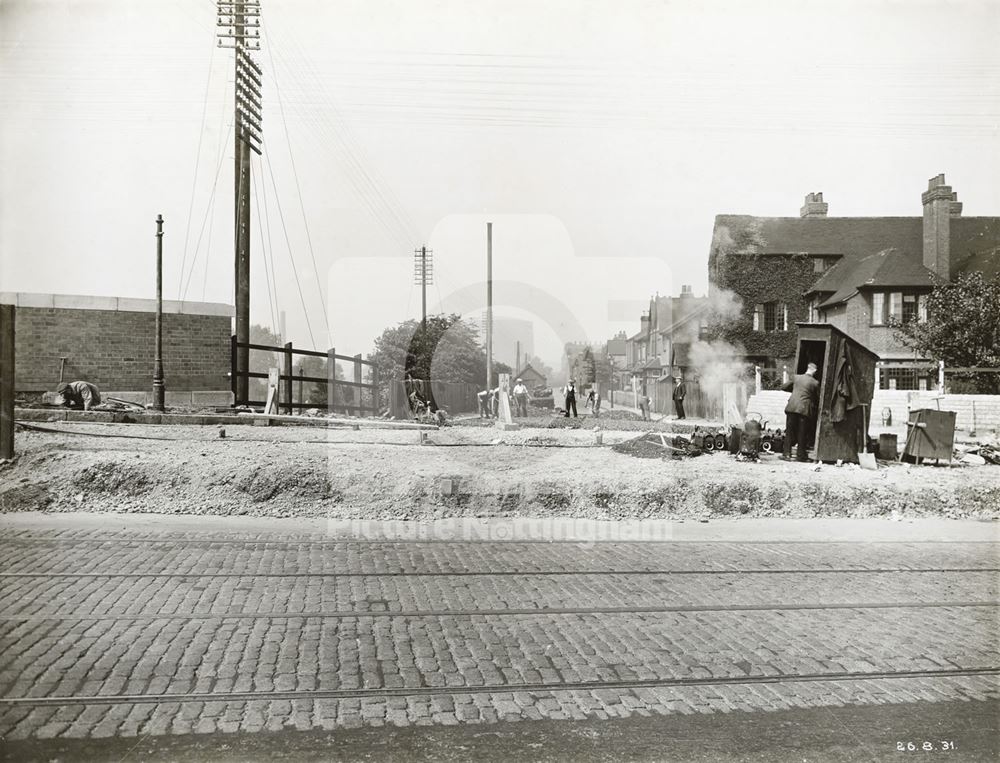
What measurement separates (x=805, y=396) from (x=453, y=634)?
372 inches

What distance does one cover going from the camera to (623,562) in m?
7.61

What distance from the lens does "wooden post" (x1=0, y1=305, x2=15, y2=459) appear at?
34.7 ft

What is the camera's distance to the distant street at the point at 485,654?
367 cm

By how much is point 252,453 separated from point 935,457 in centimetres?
1126

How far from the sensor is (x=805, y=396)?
12.8 meters

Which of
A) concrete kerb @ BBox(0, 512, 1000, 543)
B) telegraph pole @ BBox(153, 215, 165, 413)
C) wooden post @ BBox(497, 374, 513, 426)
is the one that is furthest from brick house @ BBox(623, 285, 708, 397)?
concrete kerb @ BBox(0, 512, 1000, 543)

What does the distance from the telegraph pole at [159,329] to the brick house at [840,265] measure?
93.1ft

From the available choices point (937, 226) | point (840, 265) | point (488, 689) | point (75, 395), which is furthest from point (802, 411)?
point (840, 265)

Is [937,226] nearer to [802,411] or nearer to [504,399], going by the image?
[504,399]

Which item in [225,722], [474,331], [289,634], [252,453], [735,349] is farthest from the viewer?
[735,349]

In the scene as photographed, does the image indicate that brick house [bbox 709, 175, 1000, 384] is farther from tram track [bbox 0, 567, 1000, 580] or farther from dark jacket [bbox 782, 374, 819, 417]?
tram track [bbox 0, 567, 1000, 580]

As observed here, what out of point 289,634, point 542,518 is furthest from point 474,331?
point 289,634

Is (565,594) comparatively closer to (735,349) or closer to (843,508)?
(843,508)

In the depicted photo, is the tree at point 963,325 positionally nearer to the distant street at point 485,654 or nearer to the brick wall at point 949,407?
the brick wall at point 949,407
